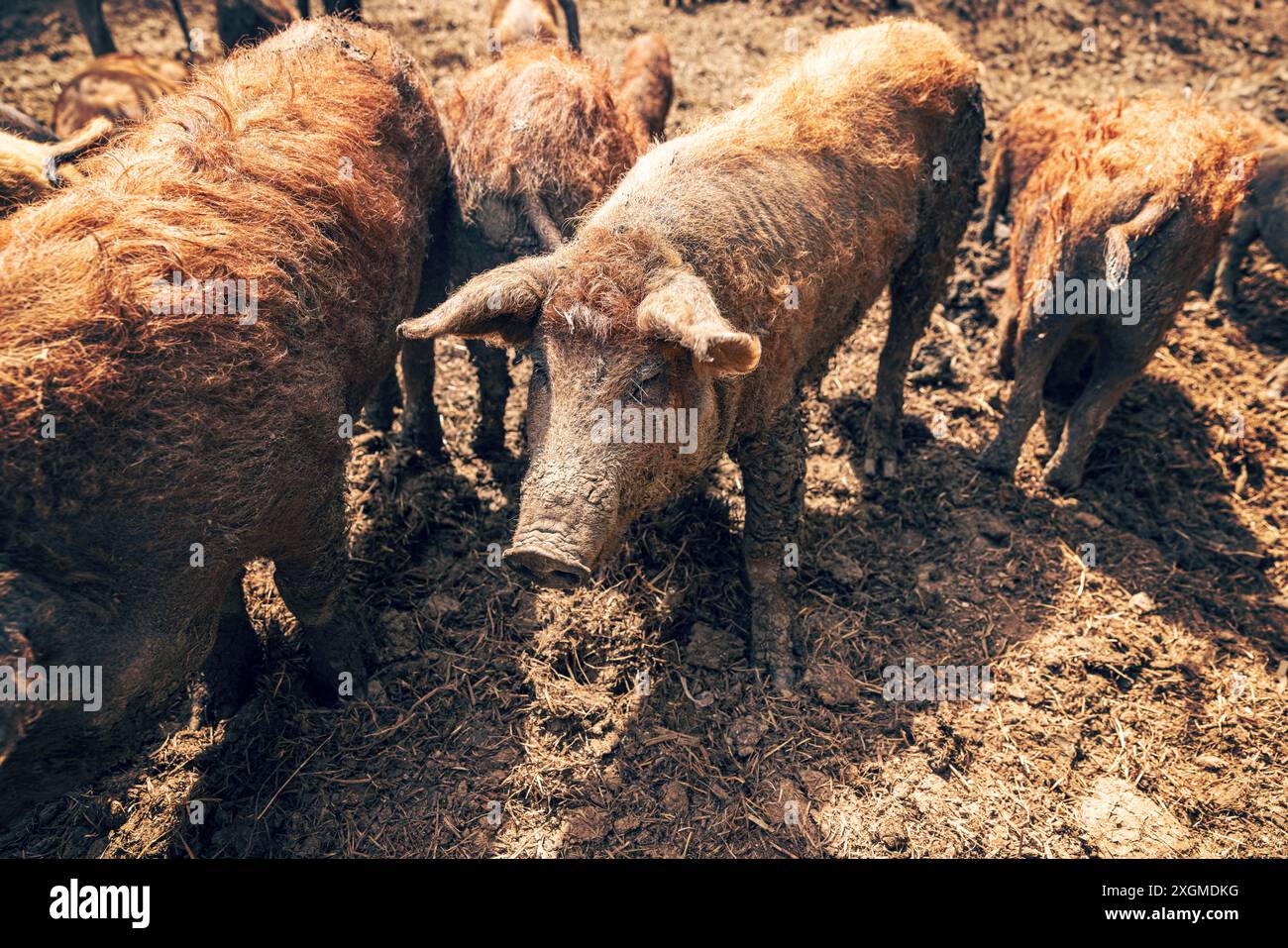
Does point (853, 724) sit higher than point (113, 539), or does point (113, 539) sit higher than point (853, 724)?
point (113, 539)

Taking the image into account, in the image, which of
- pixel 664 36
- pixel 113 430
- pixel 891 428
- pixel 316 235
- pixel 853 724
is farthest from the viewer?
pixel 664 36

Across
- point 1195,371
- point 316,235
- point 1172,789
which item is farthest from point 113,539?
point 1195,371

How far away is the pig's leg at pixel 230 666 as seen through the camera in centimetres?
412

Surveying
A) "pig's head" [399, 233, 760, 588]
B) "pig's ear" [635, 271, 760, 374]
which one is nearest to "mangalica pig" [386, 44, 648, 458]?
"pig's head" [399, 233, 760, 588]

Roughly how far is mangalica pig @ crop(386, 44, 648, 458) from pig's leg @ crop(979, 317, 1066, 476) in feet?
8.41

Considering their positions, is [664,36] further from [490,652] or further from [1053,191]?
[490,652]

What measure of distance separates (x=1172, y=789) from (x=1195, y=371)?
3.16 m

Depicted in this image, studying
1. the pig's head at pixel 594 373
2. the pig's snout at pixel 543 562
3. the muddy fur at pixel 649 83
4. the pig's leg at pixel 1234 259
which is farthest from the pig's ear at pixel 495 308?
the pig's leg at pixel 1234 259

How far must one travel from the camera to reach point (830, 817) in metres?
3.88

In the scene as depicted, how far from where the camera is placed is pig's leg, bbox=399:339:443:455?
5211 millimetres

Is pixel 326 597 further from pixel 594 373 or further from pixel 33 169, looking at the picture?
pixel 33 169

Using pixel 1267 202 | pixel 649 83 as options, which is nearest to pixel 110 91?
pixel 649 83

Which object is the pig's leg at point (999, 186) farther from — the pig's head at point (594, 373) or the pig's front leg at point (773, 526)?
the pig's head at point (594, 373)

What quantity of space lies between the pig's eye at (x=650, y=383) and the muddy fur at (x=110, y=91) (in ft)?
16.7
